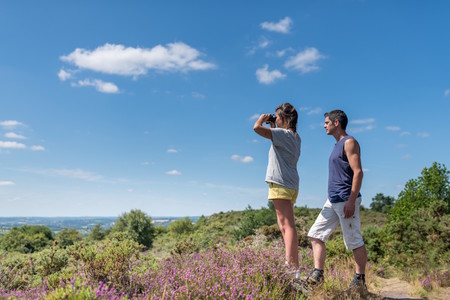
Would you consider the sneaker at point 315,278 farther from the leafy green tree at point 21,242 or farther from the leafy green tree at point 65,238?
the leafy green tree at point 21,242

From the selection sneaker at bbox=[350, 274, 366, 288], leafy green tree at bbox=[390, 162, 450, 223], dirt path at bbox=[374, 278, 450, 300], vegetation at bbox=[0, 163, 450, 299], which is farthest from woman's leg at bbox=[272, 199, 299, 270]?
leafy green tree at bbox=[390, 162, 450, 223]

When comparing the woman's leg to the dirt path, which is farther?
the dirt path

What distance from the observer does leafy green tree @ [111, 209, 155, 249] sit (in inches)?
802

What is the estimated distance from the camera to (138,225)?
20.4 m

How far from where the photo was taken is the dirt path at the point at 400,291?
5.51 m

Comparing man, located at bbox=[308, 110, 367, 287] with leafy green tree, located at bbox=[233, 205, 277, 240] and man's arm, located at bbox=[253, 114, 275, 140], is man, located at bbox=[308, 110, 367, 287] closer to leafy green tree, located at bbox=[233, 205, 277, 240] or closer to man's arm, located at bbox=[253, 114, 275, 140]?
man's arm, located at bbox=[253, 114, 275, 140]

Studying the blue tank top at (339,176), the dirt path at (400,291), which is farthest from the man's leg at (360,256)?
the dirt path at (400,291)

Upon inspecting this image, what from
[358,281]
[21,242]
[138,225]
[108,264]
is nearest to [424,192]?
[358,281]

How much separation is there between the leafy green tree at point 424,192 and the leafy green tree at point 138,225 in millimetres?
14342

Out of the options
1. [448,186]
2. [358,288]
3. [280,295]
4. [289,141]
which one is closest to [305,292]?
[280,295]

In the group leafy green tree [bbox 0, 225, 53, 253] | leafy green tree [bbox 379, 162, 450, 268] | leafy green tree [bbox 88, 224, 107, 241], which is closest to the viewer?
leafy green tree [bbox 379, 162, 450, 268]

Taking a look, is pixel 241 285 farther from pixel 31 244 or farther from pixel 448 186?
pixel 31 244

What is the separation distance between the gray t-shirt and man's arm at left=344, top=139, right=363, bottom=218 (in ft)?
2.10

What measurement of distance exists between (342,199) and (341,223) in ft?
1.03
